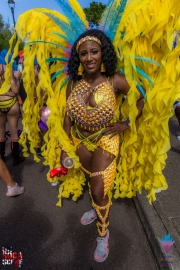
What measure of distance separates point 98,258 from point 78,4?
2.23 m

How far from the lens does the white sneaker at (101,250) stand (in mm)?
1928

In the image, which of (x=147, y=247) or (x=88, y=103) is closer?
(x=88, y=103)

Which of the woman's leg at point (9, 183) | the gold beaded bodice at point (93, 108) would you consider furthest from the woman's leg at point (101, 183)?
the woman's leg at point (9, 183)

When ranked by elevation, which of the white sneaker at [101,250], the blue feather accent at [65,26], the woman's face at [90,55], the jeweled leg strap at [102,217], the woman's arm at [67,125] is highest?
the blue feather accent at [65,26]

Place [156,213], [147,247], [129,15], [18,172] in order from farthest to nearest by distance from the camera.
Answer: [18,172] < [156,213] < [147,247] < [129,15]

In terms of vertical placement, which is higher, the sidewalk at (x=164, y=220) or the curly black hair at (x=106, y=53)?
the curly black hair at (x=106, y=53)

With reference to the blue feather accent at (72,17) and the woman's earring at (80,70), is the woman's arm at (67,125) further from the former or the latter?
the blue feather accent at (72,17)

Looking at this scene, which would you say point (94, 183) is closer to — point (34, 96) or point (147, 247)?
point (147, 247)

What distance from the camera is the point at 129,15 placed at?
5.69 feet

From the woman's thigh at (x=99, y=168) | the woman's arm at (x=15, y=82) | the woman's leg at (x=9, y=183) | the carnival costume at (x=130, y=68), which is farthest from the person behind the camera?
the woman's arm at (x=15, y=82)

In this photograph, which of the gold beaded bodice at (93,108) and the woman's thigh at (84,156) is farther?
the woman's thigh at (84,156)

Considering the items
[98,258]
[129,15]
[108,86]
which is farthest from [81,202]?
[129,15]

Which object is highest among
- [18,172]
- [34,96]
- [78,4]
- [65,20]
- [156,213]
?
[78,4]

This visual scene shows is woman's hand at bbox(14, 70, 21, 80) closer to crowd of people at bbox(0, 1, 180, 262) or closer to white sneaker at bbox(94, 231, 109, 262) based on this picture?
crowd of people at bbox(0, 1, 180, 262)
